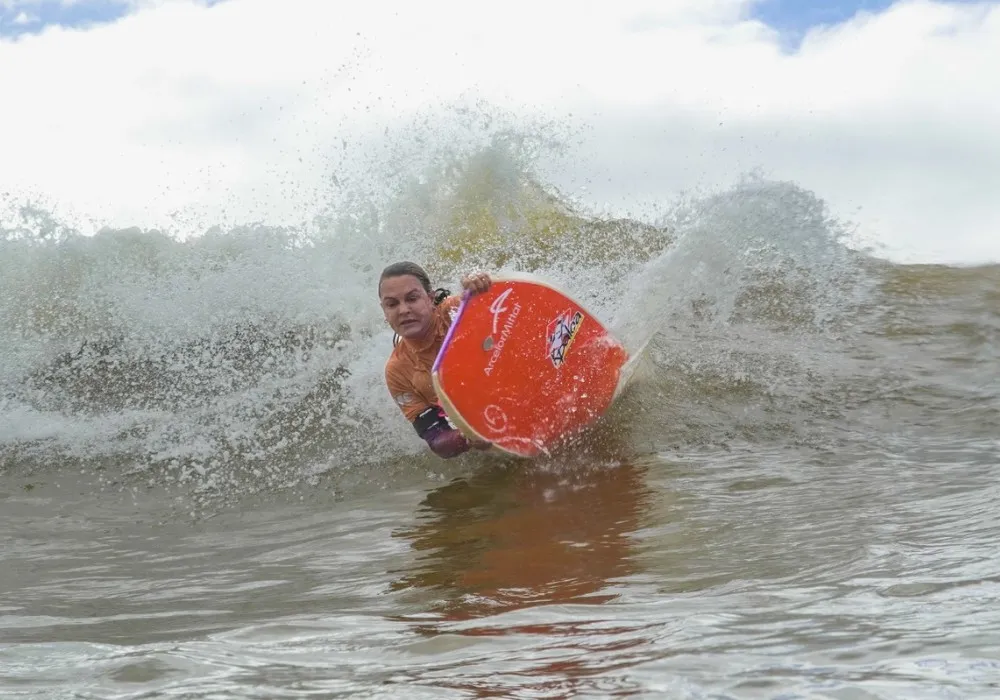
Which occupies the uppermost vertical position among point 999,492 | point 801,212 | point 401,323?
point 801,212

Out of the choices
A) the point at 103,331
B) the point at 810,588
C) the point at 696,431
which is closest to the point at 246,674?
the point at 810,588

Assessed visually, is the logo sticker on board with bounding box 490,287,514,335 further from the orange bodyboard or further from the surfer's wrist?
the surfer's wrist

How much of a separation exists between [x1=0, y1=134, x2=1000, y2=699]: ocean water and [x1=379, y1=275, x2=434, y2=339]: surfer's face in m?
0.85

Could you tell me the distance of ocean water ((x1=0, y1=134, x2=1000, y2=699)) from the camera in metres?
2.47

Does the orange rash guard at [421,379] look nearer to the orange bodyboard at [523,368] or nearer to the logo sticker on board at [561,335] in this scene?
the orange bodyboard at [523,368]

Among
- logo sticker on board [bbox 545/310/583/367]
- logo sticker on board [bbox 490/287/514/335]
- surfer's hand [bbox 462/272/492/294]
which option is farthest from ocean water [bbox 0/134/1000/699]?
surfer's hand [bbox 462/272/492/294]

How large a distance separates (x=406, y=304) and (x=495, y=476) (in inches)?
40.6

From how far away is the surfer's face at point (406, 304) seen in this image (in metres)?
5.51

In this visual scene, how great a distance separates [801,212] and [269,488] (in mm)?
5298

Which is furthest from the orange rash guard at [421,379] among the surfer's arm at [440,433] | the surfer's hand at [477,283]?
the surfer's hand at [477,283]

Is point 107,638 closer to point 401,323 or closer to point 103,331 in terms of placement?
point 401,323

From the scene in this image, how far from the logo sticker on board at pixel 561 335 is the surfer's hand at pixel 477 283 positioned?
1.41 feet

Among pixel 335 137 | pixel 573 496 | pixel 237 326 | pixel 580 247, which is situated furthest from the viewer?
pixel 580 247

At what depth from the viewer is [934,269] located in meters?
10.6
